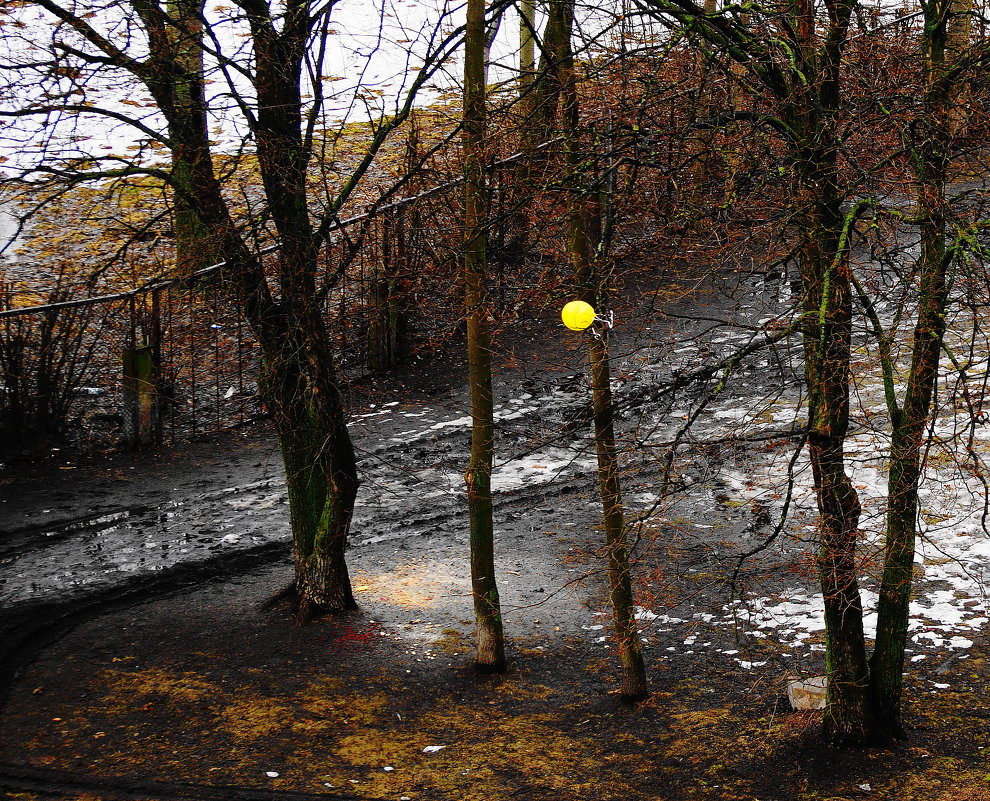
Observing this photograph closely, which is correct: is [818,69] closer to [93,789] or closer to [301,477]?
[301,477]

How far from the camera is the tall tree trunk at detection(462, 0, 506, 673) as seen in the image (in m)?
6.24

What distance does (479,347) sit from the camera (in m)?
6.54

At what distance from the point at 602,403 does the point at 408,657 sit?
2.53m

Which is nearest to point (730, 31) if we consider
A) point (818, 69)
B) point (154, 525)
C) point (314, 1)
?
point (818, 69)

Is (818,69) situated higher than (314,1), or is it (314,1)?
(314,1)

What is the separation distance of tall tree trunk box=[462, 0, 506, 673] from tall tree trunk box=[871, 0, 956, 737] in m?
2.54

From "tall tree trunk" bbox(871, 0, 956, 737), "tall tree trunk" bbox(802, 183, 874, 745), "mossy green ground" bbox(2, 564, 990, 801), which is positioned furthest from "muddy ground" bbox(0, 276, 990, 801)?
"tall tree trunk" bbox(871, 0, 956, 737)

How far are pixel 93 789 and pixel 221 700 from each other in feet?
3.82

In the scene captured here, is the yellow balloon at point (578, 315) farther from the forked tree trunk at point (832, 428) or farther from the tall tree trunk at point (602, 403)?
the forked tree trunk at point (832, 428)

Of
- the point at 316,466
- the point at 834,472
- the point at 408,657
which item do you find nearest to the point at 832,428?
the point at 834,472

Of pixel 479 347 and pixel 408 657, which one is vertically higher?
pixel 479 347

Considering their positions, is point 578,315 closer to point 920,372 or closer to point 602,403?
point 602,403

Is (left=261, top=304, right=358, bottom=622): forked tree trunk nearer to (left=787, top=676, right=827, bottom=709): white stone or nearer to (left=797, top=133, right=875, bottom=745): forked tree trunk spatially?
(left=787, top=676, right=827, bottom=709): white stone

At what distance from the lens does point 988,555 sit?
289 inches
